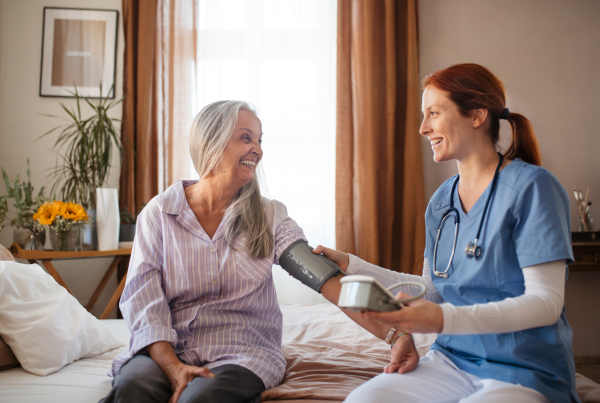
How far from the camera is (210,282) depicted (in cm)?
125

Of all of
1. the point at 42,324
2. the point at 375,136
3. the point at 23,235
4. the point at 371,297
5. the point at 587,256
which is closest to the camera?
the point at 371,297

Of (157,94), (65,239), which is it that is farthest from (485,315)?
(157,94)

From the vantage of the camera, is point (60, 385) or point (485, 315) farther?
point (60, 385)

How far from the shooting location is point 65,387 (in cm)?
117

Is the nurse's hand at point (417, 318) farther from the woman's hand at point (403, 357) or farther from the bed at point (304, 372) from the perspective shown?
the bed at point (304, 372)

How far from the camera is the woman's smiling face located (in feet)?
4.58

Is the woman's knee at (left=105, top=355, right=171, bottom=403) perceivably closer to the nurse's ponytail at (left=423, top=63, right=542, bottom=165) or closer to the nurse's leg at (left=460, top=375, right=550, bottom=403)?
the nurse's leg at (left=460, top=375, right=550, bottom=403)

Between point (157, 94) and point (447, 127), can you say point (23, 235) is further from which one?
point (447, 127)

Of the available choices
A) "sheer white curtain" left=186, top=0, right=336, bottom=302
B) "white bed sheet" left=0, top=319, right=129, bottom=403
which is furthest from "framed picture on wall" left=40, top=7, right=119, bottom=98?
"white bed sheet" left=0, top=319, right=129, bottom=403

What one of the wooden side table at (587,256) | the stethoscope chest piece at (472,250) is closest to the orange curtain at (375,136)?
the wooden side table at (587,256)

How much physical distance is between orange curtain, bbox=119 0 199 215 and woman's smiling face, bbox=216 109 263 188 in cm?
164

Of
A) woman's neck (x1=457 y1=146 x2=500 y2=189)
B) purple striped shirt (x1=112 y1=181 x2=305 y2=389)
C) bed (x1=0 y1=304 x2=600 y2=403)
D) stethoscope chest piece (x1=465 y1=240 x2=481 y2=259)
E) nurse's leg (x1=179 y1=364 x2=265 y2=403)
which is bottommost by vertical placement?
bed (x1=0 y1=304 x2=600 y2=403)

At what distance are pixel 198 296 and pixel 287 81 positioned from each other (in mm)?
2101

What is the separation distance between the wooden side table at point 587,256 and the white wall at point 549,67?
0.47 meters
